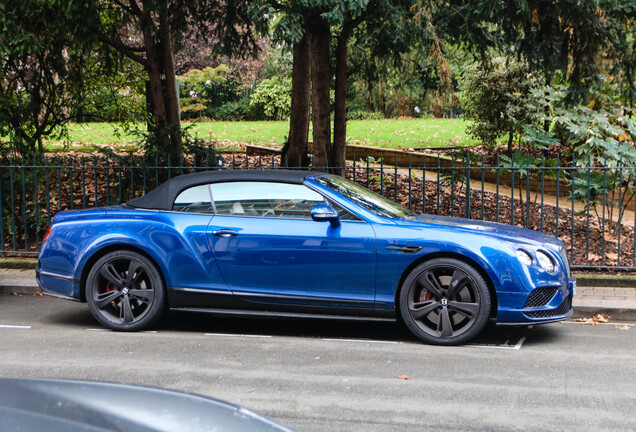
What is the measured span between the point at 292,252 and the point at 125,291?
166 cm

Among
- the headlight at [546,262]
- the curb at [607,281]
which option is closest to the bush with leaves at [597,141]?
the curb at [607,281]

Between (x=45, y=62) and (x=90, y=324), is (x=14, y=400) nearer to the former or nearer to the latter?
(x=90, y=324)

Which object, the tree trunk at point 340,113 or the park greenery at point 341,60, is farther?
the tree trunk at point 340,113

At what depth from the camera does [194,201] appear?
23.0 ft

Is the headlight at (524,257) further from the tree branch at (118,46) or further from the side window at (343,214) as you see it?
the tree branch at (118,46)

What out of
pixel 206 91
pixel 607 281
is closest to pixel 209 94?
pixel 206 91

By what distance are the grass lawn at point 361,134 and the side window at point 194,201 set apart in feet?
39.6

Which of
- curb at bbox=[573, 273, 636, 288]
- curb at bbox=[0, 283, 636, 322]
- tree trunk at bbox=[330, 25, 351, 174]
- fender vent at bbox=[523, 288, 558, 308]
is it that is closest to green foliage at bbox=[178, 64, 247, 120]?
tree trunk at bbox=[330, 25, 351, 174]

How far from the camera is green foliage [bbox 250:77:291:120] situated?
32.0 m

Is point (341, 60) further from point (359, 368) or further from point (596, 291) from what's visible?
point (359, 368)

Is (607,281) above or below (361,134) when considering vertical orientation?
below

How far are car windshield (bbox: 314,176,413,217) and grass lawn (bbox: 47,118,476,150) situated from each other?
1205cm

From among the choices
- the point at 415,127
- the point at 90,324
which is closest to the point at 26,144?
the point at 90,324

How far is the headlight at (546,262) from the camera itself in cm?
632
